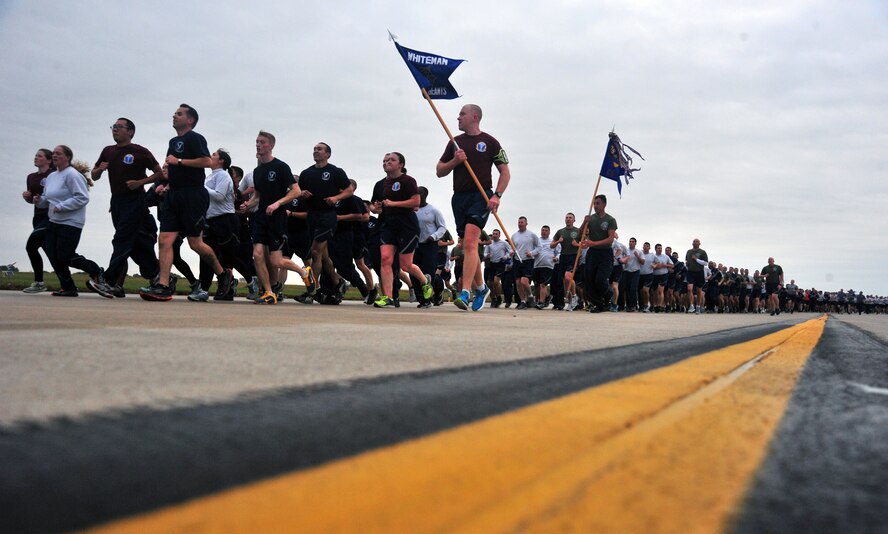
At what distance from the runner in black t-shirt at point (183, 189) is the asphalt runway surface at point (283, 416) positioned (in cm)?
522

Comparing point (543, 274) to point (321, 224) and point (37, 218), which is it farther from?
point (37, 218)

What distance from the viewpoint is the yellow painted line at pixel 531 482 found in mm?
611

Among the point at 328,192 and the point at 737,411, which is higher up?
the point at 328,192

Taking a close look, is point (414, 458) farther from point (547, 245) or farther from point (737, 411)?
point (547, 245)

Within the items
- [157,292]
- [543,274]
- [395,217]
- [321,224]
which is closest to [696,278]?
[543,274]

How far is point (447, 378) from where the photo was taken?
63.6 inches

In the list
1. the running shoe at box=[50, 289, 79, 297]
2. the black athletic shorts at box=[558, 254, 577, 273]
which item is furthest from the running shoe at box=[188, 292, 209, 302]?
the black athletic shorts at box=[558, 254, 577, 273]

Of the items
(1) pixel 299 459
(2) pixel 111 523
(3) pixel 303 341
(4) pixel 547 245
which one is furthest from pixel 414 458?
(4) pixel 547 245

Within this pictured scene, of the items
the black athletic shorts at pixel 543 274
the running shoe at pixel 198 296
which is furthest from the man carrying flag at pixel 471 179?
the black athletic shorts at pixel 543 274

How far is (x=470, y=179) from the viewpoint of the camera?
777 centimetres

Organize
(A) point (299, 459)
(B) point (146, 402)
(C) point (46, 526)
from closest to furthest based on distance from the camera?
(C) point (46, 526), (A) point (299, 459), (B) point (146, 402)

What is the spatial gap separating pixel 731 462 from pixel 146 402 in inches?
34.2

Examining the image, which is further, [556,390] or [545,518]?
[556,390]

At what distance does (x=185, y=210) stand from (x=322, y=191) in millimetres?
1936
